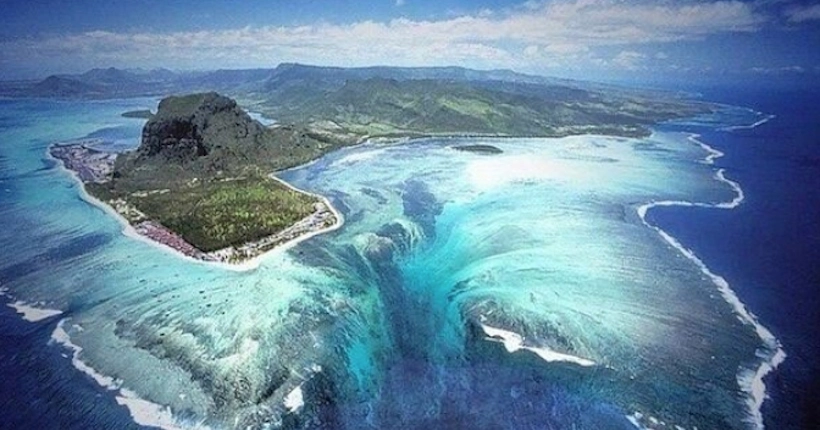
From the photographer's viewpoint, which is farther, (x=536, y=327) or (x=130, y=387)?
(x=536, y=327)

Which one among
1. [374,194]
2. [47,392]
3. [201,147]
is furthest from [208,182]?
[47,392]

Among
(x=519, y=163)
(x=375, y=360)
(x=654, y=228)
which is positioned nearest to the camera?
(x=375, y=360)

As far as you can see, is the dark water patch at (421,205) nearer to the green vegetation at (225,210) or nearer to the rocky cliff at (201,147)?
the green vegetation at (225,210)

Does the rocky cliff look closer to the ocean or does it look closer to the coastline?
the coastline

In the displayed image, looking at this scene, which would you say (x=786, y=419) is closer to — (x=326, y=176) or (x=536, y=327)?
(x=536, y=327)

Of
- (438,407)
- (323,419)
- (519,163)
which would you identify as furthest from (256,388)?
(519,163)

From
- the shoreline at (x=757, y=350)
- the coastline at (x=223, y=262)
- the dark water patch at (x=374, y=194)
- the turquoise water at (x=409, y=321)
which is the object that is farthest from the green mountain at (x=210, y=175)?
the shoreline at (x=757, y=350)

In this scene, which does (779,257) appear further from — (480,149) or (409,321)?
(480,149)
